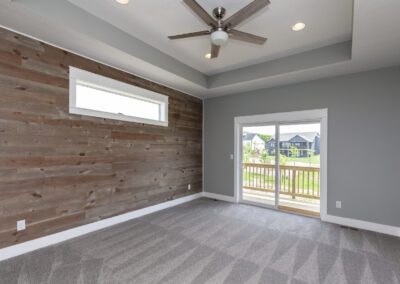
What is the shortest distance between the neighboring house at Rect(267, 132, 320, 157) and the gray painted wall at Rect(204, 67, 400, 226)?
11.7 inches

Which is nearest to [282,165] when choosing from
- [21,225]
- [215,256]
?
[215,256]

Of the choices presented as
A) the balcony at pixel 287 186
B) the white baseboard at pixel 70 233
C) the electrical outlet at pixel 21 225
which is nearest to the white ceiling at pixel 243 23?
the balcony at pixel 287 186

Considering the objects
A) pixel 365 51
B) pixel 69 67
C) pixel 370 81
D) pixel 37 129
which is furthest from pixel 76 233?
pixel 370 81

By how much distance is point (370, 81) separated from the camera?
3.45 meters

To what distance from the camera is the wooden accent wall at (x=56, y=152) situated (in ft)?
8.07

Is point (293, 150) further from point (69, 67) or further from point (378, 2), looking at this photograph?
point (69, 67)

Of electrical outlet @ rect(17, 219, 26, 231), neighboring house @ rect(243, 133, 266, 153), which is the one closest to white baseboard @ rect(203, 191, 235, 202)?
neighboring house @ rect(243, 133, 266, 153)

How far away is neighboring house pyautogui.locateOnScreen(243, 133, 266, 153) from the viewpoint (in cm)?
479

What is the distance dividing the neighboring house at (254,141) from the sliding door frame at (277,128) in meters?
0.15

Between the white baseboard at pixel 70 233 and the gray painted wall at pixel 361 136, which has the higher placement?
the gray painted wall at pixel 361 136

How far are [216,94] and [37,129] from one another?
147 inches

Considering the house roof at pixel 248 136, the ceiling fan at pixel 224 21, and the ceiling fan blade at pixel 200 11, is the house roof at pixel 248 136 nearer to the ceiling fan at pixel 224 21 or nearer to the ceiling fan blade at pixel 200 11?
the ceiling fan at pixel 224 21

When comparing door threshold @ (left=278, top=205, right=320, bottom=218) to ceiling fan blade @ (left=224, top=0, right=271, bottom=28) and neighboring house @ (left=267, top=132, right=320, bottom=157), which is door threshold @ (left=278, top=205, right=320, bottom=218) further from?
ceiling fan blade @ (left=224, top=0, right=271, bottom=28)

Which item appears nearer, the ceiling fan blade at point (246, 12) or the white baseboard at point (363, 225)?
the ceiling fan blade at point (246, 12)
